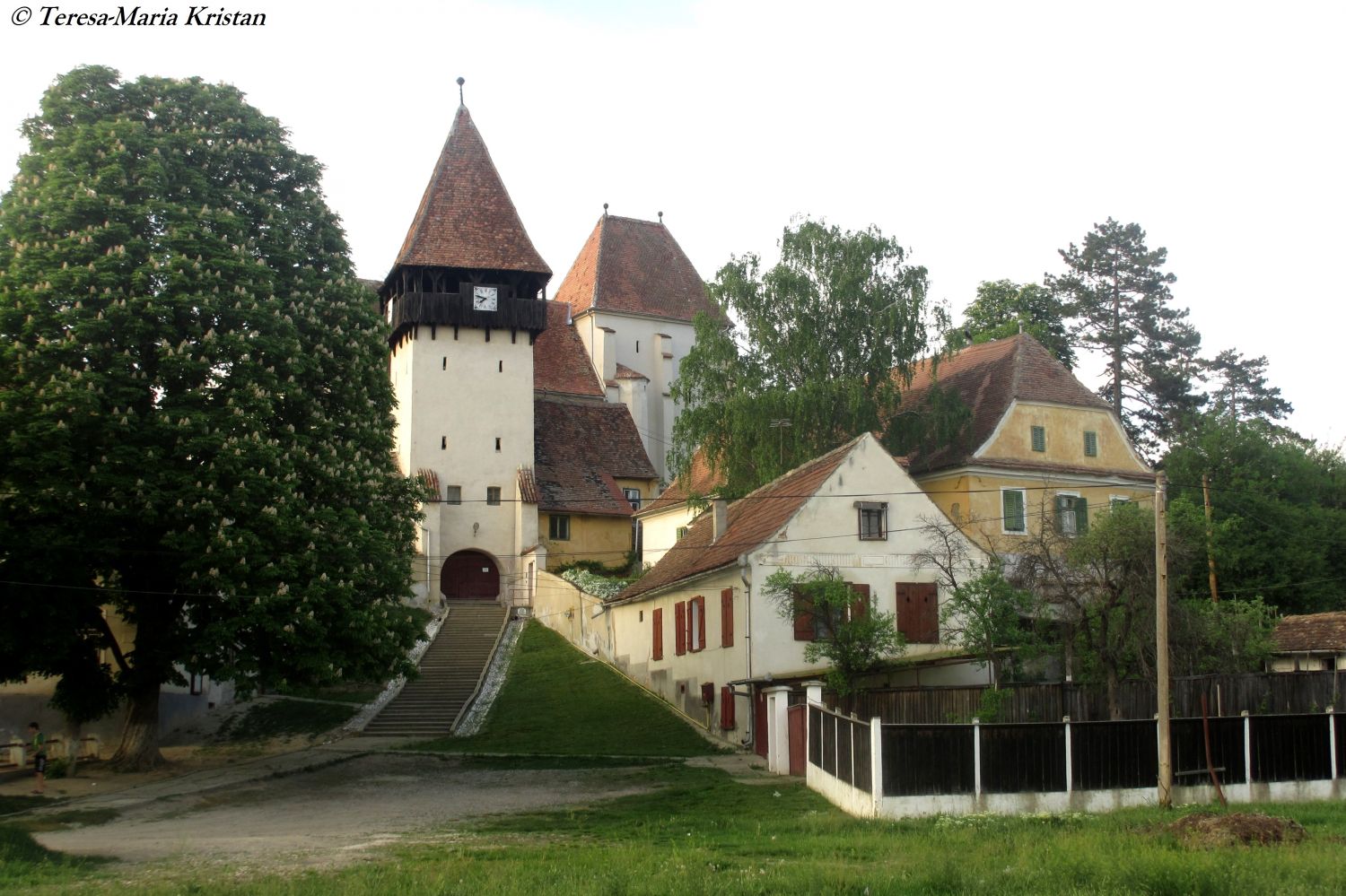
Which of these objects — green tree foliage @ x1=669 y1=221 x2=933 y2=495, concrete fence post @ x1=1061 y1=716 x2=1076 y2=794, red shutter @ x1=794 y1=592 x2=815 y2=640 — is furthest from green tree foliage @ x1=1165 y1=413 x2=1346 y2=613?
concrete fence post @ x1=1061 y1=716 x2=1076 y2=794

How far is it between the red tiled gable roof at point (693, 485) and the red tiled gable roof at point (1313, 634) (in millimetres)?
17956

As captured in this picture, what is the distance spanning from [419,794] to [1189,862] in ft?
51.3

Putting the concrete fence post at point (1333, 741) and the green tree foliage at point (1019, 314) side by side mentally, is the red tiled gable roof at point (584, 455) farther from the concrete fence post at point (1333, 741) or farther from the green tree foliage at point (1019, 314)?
the concrete fence post at point (1333, 741)

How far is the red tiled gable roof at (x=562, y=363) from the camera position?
226ft

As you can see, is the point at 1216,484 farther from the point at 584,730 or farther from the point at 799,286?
the point at 584,730

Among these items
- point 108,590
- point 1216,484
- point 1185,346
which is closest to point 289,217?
point 108,590

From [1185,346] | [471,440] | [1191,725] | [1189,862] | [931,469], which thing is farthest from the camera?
[1185,346]

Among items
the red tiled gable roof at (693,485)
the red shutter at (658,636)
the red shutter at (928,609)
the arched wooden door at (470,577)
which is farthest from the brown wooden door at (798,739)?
the arched wooden door at (470,577)

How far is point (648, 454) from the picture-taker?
7131 cm

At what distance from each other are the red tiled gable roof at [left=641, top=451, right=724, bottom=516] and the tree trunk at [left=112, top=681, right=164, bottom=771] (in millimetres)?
21941

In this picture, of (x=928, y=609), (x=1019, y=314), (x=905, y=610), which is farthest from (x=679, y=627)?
(x=1019, y=314)

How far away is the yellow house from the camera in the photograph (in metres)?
46.7

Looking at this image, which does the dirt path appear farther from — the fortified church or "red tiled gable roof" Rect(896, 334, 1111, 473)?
the fortified church

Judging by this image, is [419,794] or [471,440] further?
[471,440]
